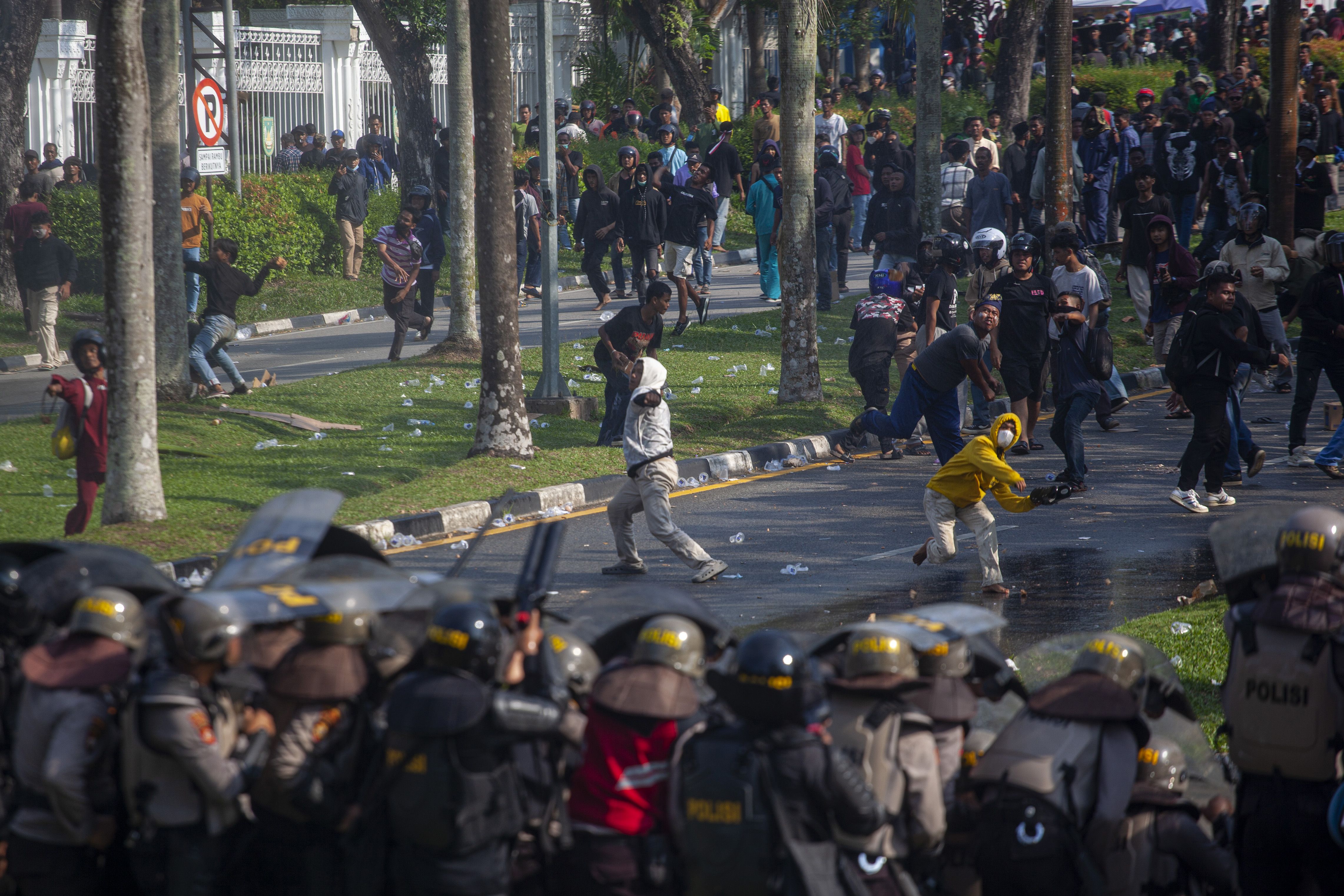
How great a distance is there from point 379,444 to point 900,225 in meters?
7.17

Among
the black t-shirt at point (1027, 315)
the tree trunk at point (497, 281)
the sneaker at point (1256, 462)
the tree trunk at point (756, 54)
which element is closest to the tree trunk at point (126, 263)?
the tree trunk at point (497, 281)

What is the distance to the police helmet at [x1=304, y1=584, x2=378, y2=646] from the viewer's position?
3707 millimetres

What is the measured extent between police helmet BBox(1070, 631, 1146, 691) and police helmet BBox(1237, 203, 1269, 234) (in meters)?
9.39

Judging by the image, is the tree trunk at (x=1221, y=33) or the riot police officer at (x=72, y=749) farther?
the tree trunk at (x=1221, y=33)

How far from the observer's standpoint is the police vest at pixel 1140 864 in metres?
3.81

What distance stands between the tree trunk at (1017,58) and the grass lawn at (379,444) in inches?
440

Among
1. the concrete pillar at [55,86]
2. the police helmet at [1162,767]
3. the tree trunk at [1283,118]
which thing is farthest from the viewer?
the concrete pillar at [55,86]

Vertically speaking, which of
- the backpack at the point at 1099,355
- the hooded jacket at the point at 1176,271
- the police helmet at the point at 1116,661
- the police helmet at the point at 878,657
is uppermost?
the hooded jacket at the point at 1176,271

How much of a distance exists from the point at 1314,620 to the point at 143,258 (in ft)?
26.4

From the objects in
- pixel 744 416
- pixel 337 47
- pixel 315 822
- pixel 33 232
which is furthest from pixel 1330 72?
pixel 315 822

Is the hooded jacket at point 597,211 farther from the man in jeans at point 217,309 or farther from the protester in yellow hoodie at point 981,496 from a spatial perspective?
the protester in yellow hoodie at point 981,496

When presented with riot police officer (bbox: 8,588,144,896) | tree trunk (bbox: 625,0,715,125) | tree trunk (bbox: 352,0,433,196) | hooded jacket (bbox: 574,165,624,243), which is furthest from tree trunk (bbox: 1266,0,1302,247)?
tree trunk (bbox: 625,0,715,125)

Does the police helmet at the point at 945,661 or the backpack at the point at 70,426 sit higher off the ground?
the backpack at the point at 70,426

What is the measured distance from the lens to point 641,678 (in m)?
3.66
